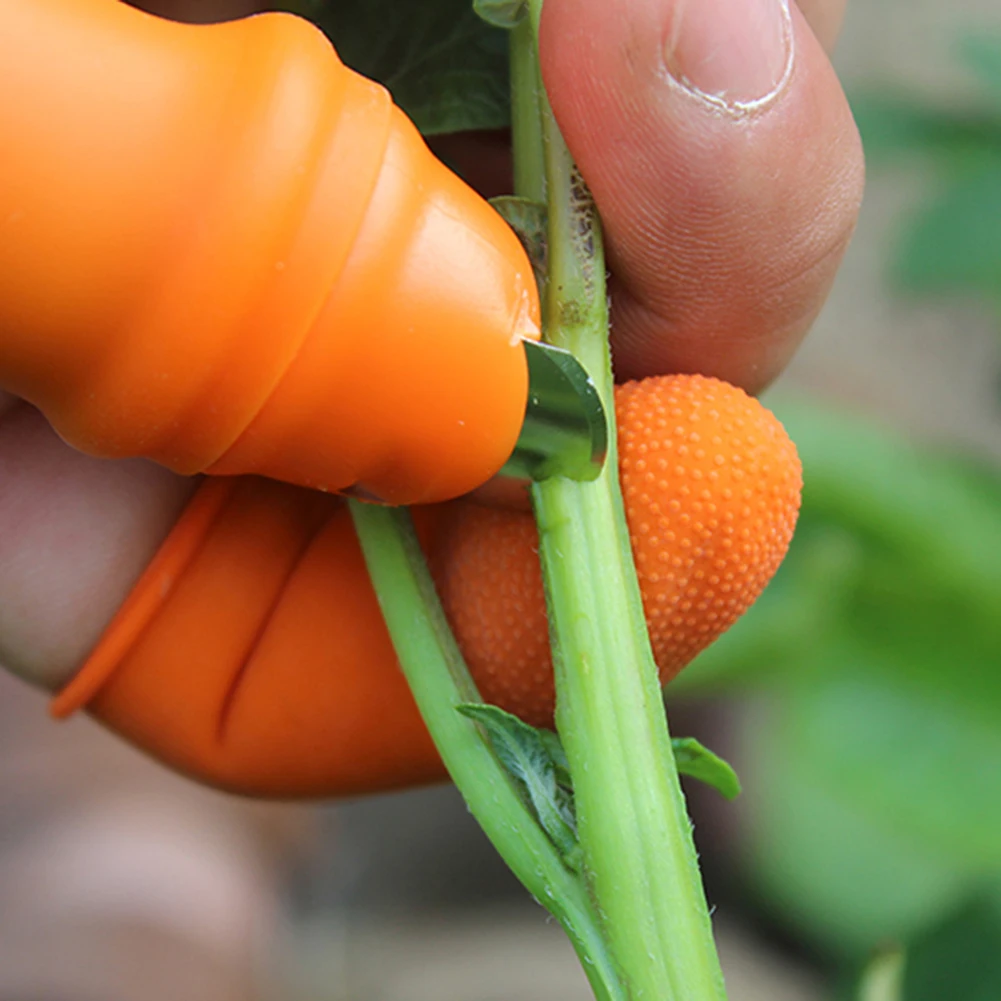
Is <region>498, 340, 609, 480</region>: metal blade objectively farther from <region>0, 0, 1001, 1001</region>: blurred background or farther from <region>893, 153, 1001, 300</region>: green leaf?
<region>893, 153, 1001, 300</region>: green leaf

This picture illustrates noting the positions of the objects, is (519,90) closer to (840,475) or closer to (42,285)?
(42,285)

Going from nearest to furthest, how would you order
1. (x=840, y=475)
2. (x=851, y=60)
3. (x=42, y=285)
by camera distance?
(x=42, y=285) < (x=840, y=475) < (x=851, y=60)

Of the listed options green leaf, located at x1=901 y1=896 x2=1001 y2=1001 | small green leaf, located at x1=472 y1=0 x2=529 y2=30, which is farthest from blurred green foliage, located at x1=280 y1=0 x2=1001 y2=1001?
small green leaf, located at x1=472 y1=0 x2=529 y2=30

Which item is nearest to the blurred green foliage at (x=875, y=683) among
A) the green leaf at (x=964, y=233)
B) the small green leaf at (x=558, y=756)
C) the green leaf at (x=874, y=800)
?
the green leaf at (x=874, y=800)

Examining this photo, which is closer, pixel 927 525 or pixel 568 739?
pixel 568 739

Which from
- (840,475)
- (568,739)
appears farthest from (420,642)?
(840,475)

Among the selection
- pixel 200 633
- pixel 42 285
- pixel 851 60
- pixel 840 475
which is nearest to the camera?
pixel 42 285

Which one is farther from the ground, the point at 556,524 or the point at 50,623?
the point at 556,524

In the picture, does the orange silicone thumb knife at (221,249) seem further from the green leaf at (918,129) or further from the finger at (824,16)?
the green leaf at (918,129)
